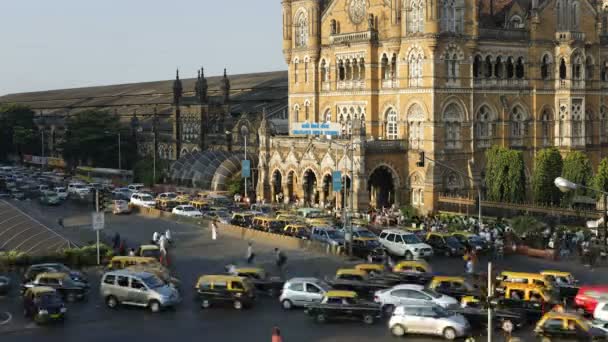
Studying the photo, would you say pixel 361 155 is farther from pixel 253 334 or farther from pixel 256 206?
pixel 253 334

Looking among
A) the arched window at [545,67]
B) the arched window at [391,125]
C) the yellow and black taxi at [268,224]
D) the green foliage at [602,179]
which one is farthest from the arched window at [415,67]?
the yellow and black taxi at [268,224]

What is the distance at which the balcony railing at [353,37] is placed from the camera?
284ft

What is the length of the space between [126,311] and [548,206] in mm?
39672

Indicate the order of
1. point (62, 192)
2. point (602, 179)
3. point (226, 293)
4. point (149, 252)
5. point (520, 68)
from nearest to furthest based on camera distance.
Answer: point (226, 293), point (149, 252), point (602, 179), point (520, 68), point (62, 192)

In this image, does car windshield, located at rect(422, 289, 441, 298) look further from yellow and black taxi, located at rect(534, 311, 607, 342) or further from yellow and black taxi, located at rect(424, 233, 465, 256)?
yellow and black taxi, located at rect(424, 233, 465, 256)

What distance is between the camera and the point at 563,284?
4738 centimetres

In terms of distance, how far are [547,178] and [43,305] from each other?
46447mm

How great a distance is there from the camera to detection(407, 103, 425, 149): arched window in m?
82.8

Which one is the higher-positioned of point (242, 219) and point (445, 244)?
point (242, 219)

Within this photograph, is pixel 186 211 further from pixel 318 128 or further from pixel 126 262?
pixel 126 262

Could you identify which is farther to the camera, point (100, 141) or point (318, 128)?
point (100, 141)

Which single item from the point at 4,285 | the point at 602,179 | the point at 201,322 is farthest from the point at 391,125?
the point at 201,322

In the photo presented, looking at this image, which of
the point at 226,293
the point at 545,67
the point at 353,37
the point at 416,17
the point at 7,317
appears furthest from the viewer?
the point at 353,37

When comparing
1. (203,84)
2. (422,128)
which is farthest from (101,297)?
(203,84)
